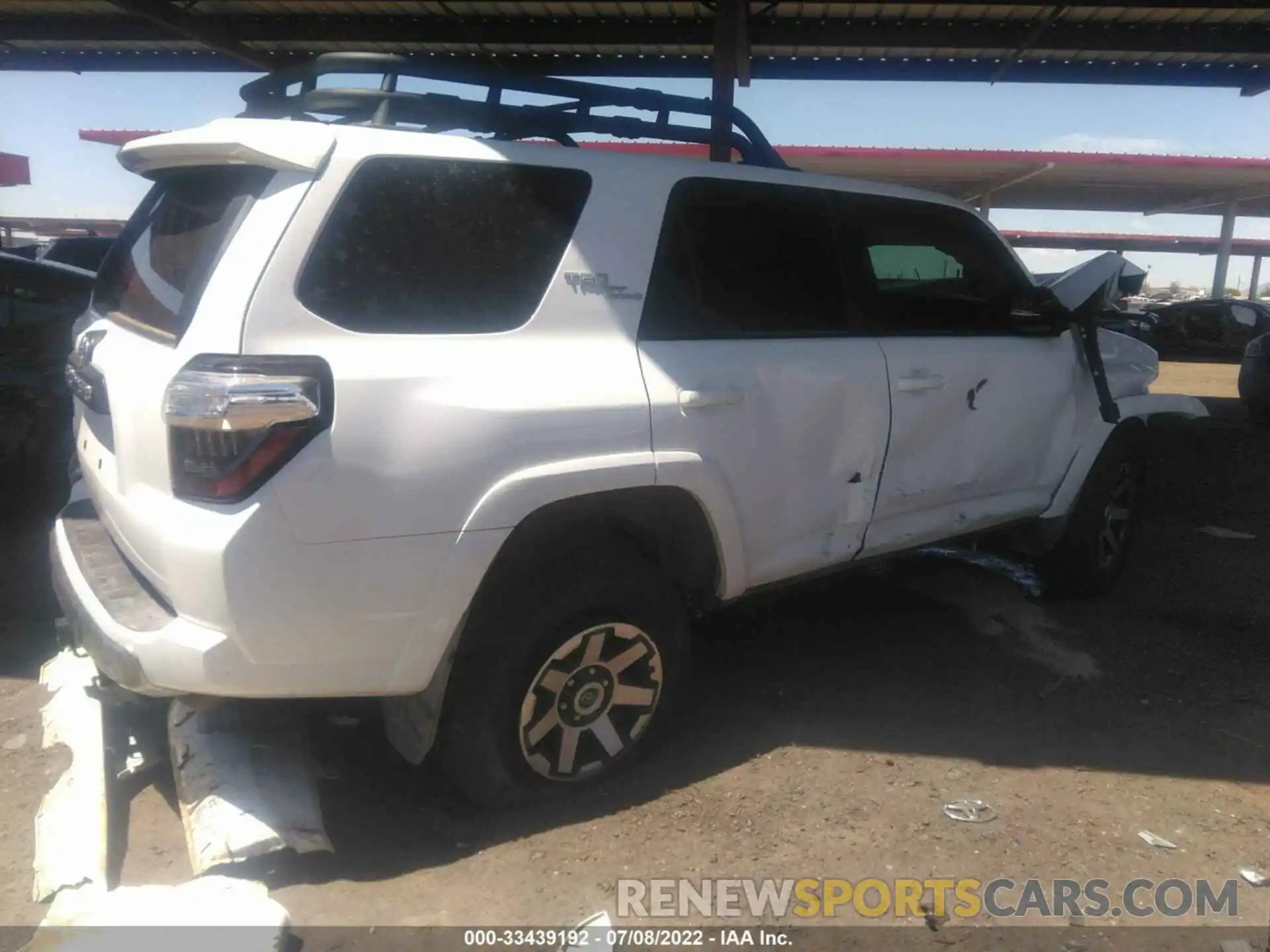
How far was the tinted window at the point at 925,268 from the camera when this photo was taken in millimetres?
3654

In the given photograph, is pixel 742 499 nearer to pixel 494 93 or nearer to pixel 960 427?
pixel 960 427

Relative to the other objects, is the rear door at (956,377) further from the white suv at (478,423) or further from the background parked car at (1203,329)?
the background parked car at (1203,329)

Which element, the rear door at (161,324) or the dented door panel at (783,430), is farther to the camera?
the dented door panel at (783,430)

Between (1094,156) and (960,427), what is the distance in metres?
16.5

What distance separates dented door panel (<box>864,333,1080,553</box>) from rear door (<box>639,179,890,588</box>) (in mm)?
→ 140

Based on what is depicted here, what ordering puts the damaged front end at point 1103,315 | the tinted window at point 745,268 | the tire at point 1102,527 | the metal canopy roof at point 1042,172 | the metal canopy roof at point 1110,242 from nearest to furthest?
the tinted window at point 745,268 < the damaged front end at point 1103,315 < the tire at point 1102,527 < the metal canopy roof at point 1042,172 < the metal canopy roof at point 1110,242

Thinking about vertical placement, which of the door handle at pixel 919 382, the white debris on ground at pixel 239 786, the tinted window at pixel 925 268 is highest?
the tinted window at pixel 925 268

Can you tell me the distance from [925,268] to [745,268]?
3.88 feet

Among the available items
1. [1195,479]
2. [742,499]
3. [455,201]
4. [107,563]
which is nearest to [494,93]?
[455,201]

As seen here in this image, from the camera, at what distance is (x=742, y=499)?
3.12 m

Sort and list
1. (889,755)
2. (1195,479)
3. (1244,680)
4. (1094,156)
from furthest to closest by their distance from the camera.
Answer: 1. (1094,156)
2. (1195,479)
3. (1244,680)
4. (889,755)

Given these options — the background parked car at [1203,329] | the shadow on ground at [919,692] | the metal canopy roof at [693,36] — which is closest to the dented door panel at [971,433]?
the shadow on ground at [919,692]

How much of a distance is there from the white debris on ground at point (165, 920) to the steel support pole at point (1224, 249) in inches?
1076

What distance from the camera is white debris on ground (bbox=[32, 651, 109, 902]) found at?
2.55 m
